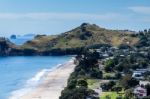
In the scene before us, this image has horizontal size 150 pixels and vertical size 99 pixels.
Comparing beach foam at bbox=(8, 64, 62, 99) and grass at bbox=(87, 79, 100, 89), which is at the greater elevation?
grass at bbox=(87, 79, 100, 89)

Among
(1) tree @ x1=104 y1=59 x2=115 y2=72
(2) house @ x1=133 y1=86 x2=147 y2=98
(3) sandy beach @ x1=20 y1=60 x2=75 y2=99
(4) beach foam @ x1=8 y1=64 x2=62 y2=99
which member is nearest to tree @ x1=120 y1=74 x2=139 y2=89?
(2) house @ x1=133 y1=86 x2=147 y2=98

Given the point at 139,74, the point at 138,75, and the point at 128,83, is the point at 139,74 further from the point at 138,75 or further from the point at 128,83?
the point at 128,83

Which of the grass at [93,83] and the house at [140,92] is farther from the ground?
the house at [140,92]

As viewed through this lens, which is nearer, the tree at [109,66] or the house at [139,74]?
the house at [139,74]

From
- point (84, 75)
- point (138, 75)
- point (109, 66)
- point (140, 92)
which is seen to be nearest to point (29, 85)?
point (84, 75)

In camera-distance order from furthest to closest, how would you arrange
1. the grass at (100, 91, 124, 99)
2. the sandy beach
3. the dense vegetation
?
the sandy beach < the grass at (100, 91, 124, 99) < the dense vegetation

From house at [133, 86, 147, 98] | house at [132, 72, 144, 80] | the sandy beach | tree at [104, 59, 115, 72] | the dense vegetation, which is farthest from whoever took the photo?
tree at [104, 59, 115, 72]

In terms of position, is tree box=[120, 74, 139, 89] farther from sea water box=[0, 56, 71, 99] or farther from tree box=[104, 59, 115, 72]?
tree box=[104, 59, 115, 72]

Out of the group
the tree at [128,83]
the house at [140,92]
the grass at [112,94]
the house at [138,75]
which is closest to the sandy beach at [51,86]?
the grass at [112,94]

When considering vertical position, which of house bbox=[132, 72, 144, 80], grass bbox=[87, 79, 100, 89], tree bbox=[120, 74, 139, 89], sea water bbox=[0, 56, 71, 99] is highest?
tree bbox=[120, 74, 139, 89]

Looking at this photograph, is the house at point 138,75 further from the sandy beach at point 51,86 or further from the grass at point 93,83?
the sandy beach at point 51,86
